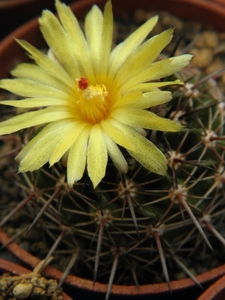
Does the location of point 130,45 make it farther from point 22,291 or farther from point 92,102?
point 22,291

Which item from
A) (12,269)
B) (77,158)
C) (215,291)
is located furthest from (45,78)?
(215,291)

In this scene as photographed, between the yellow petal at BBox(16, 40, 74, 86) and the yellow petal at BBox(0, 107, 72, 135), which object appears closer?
the yellow petal at BBox(0, 107, 72, 135)

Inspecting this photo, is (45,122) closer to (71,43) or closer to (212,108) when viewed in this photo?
(71,43)

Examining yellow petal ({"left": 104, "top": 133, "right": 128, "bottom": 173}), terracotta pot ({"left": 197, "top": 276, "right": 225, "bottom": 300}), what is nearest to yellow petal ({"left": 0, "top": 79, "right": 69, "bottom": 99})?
yellow petal ({"left": 104, "top": 133, "right": 128, "bottom": 173})

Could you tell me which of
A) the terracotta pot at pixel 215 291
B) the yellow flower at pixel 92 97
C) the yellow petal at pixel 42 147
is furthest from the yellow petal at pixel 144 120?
the terracotta pot at pixel 215 291

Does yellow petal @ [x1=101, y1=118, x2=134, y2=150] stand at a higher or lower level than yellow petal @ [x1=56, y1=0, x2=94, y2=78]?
lower

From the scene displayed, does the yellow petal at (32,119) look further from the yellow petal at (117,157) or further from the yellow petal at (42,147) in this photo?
the yellow petal at (117,157)

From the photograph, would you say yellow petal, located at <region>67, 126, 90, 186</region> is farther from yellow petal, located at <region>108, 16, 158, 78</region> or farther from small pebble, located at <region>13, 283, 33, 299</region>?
small pebble, located at <region>13, 283, 33, 299</region>

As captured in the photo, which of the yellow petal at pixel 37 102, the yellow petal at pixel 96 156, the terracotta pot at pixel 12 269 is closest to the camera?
the yellow petal at pixel 96 156
